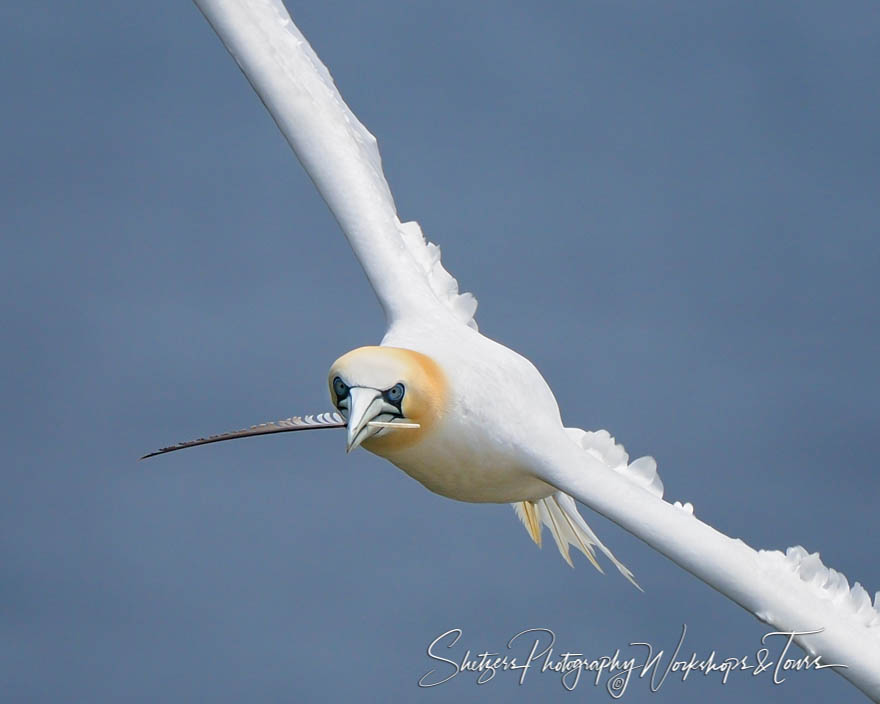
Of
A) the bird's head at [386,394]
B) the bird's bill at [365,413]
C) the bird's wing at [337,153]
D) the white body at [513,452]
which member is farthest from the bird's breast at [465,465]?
the bird's wing at [337,153]

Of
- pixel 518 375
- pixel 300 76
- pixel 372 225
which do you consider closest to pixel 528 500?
pixel 518 375

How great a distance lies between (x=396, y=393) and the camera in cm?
1714

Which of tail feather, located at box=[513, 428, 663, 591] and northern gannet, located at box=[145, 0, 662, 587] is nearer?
northern gannet, located at box=[145, 0, 662, 587]

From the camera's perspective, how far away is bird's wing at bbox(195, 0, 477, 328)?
19141 millimetres

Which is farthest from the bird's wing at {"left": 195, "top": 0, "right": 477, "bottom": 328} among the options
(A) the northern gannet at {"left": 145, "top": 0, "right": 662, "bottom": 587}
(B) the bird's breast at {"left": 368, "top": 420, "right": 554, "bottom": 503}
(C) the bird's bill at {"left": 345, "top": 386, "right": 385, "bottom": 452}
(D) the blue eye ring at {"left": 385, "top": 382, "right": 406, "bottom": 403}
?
(C) the bird's bill at {"left": 345, "top": 386, "right": 385, "bottom": 452}

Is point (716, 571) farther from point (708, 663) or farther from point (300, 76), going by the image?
point (300, 76)

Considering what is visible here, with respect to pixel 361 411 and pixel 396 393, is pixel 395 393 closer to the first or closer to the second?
pixel 396 393

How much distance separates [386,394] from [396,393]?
72 millimetres

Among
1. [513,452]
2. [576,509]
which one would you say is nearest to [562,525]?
[576,509]

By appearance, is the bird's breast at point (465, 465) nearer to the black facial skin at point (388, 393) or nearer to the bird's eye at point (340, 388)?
the black facial skin at point (388, 393)

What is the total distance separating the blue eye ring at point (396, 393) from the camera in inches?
674

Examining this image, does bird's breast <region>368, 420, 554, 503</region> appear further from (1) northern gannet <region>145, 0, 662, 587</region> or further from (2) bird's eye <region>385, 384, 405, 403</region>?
(2) bird's eye <region>385, 384, 405, 403</region>

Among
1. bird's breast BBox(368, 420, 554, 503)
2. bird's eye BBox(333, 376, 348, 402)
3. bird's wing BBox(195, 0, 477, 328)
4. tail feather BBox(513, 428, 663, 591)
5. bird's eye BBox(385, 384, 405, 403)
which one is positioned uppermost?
bird's wing BBox(195, 0, 477, 328)

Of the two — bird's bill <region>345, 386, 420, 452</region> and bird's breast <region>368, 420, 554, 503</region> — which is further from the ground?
bird's breast <region>368, 420, 554, 503</region>
